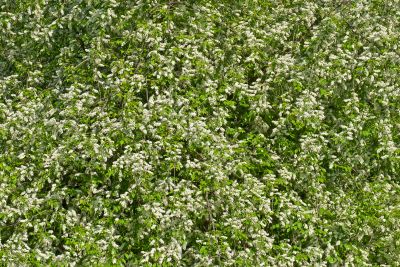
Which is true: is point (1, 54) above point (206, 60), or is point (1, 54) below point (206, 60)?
below

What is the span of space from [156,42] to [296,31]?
1.82 m

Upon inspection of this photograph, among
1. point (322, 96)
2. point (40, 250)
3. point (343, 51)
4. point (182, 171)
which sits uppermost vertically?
point (343, 51)

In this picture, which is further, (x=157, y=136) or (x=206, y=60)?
(x=206, y=60)

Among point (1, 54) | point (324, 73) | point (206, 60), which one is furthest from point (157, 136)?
point (1, 54)

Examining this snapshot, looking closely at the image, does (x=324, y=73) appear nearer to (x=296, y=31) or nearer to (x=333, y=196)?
(x=296, y=31)

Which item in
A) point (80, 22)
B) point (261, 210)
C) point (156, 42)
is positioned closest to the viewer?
point (261, 210)

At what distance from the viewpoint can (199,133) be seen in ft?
19.8

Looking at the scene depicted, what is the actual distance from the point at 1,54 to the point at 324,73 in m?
3.73

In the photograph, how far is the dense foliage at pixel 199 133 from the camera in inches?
227

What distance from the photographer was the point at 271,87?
6910mm

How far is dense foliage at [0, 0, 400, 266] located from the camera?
18.9 ft

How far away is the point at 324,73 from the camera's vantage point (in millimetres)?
6820

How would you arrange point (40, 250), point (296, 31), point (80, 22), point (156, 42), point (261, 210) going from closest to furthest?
point (40, 250)
point (261, 210)
point (156, 42)
point (80, 22)
point (296, 31)

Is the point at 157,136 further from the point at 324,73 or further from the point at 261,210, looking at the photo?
the point at 324,73
